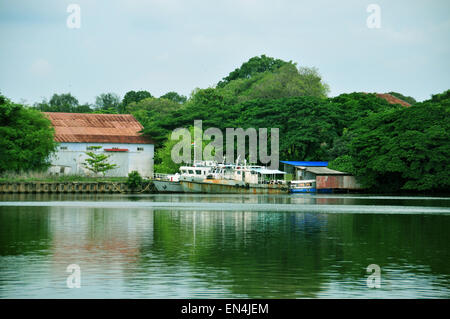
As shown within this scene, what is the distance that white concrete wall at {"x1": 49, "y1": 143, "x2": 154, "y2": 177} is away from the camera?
3236 inches

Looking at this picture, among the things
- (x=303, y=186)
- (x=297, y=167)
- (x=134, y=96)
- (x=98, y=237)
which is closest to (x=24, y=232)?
(x=98, y=237)

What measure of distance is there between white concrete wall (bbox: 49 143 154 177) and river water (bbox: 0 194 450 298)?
44962 mm

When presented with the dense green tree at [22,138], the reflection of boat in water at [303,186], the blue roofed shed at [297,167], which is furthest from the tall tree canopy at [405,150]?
the dense green tree at [22,138]

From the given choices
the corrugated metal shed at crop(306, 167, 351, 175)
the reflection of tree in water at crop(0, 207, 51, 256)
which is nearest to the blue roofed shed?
the corrugated metal shed at crop(306, 167, 351, 175)

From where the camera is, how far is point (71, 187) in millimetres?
73562

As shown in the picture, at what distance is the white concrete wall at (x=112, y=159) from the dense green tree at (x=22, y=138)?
445 centimetres

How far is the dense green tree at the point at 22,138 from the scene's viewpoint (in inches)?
2857

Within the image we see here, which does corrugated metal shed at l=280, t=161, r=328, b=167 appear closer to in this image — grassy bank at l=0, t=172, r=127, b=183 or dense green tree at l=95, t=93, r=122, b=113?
grassy bank at l=0, t=172, r=127, b=183

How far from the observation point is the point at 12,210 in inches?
1666

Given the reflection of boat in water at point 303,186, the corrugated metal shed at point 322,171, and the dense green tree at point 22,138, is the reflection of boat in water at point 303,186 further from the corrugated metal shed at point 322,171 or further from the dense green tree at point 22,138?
the dense green tree at point 22,138
